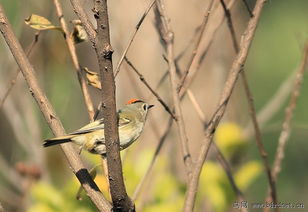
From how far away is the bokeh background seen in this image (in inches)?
136

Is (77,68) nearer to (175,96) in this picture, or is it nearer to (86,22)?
(175,96)

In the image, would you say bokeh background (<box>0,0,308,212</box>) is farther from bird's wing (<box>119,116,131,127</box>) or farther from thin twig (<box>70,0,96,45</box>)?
thin twig (<box>70,0,96,45</box>)

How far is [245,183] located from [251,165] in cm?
11

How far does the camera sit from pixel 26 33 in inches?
224

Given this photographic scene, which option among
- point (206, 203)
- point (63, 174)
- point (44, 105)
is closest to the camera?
point (44, 105)

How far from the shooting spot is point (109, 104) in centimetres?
184

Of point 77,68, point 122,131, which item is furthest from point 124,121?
point 77,68

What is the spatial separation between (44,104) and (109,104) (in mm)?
463

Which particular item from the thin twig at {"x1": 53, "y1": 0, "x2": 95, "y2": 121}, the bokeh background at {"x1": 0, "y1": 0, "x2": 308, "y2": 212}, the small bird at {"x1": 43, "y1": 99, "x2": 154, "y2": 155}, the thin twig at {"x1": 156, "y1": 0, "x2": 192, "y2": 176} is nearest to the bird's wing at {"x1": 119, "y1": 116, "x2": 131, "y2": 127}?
the small bird at {"x1": 43, "y1": 99, "x2": 154, "y2": 155}

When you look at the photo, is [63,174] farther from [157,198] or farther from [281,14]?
[281,14]

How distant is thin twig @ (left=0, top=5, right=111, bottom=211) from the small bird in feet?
0.81

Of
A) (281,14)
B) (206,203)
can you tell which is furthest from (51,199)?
(281,14)

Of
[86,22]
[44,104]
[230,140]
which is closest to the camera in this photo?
[86,22]

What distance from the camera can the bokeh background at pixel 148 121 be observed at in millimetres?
A: 3465
